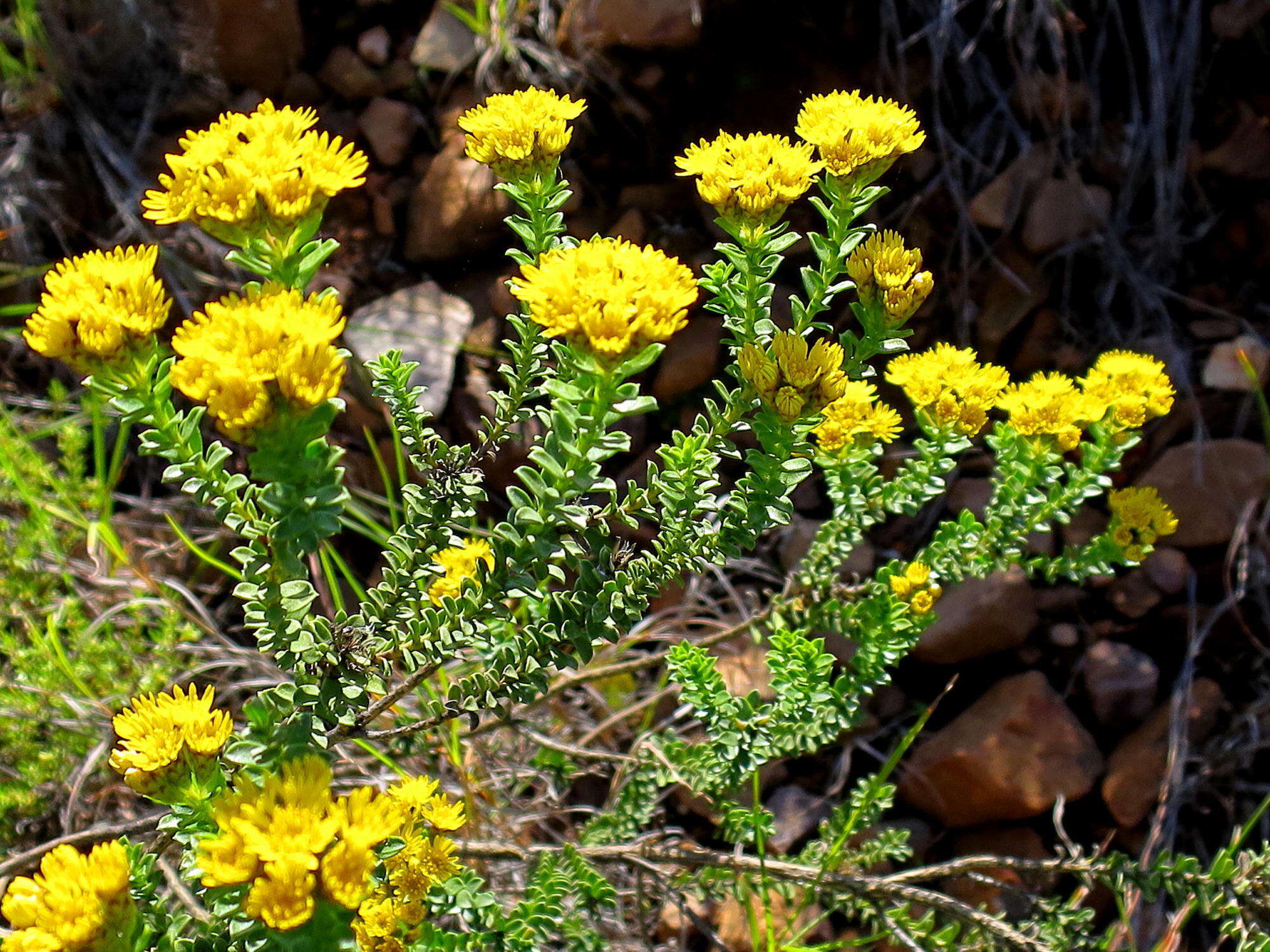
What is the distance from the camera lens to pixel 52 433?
8.95 ft

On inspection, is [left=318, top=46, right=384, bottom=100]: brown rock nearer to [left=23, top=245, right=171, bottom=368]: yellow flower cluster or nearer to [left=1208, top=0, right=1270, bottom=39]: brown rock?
[left=23, top=245, right=171, bottom=368]: yellow flower cluster

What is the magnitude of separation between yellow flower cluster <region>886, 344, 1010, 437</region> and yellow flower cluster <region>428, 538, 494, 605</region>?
0.80 meters

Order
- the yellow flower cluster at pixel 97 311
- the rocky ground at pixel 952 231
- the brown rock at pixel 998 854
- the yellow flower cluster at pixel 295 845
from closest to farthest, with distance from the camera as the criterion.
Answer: the yellow flower cluster at pixel 295 845, the yellow flower cluster at pixel 97 311, the brown rock at pixel 998 854, the rocky ground at pixel 952 231

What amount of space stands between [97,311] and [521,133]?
1.90 feet

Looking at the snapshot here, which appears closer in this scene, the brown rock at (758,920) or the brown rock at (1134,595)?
the brown rock at (758,920)

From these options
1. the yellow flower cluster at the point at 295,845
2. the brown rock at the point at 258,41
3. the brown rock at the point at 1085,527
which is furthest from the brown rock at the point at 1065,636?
the brown rock at the point at 258,41

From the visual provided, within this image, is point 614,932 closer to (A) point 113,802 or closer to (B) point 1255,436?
(A) point 113,802

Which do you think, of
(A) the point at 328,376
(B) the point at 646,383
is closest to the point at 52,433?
(B) the point at 646,383

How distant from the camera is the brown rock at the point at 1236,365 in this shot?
276 cm

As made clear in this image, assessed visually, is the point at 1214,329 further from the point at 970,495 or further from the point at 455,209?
the point at 455,209

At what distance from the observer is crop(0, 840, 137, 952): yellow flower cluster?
3.32 feet

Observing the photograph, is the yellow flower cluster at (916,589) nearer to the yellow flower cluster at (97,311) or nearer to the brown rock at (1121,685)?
the brown rock at (1121,685)

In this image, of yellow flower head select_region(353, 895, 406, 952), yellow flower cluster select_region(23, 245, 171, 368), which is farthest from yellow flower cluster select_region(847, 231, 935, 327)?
yellow flower head select_region(353, 895, 406, 952)

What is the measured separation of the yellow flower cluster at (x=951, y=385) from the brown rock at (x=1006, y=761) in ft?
3.53
